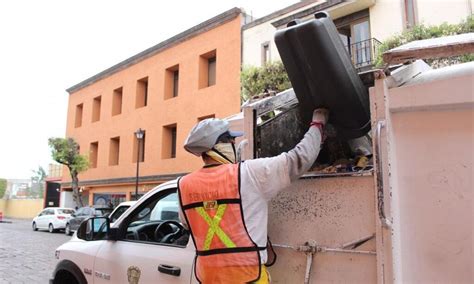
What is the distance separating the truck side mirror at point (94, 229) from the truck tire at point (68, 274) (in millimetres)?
283

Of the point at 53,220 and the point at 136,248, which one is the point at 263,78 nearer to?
the point at 136,248

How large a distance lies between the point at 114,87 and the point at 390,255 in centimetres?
2598

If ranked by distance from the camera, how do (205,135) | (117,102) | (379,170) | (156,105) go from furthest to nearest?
(117,102) < (156,105) < (205,135) < (379,170)

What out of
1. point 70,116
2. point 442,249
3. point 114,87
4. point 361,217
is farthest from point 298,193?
point 70,116

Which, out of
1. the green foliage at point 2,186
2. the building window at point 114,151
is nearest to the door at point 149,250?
the building window at point 114,151

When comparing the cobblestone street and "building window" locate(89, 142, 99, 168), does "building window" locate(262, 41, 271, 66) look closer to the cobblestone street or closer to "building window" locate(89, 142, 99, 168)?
the cobblestone street

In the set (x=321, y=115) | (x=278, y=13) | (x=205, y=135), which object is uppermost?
(x=278, y=13)

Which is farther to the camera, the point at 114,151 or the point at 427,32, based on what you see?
the point at 114,151

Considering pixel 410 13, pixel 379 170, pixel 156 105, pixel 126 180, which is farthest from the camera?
pixel 126 180

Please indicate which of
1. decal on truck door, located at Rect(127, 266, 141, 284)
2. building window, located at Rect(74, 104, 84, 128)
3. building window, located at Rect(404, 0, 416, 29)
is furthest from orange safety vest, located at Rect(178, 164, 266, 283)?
building window, located at Rect(74, 104, 84, 128)

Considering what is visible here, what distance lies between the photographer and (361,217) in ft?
7.29

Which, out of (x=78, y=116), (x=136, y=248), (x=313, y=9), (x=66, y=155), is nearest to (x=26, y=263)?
(x=136, y=248)

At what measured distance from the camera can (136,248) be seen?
353cm

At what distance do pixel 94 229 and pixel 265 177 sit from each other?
229 cm
